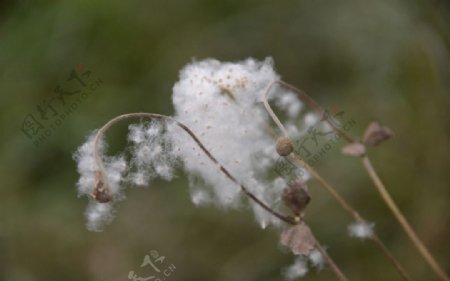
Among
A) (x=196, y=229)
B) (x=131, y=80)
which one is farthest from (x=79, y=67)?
(x=196, y=229)

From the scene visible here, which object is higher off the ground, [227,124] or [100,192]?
[227,124]

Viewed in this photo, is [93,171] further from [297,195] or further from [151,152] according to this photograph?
[297,195]

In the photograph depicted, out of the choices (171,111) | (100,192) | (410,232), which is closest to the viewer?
(100,192)

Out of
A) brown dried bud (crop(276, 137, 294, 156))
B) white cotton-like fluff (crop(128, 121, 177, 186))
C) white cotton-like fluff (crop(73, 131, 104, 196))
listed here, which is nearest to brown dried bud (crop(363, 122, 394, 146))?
brown dried bud (crop(276, 137, 294, 156))

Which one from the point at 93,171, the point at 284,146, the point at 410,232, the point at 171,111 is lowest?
the point at 410,232

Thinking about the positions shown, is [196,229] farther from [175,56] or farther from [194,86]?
[194,86]

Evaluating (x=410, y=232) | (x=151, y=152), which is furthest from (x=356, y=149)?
(x=151, y=152)

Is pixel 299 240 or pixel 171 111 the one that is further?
pixel 171 111
